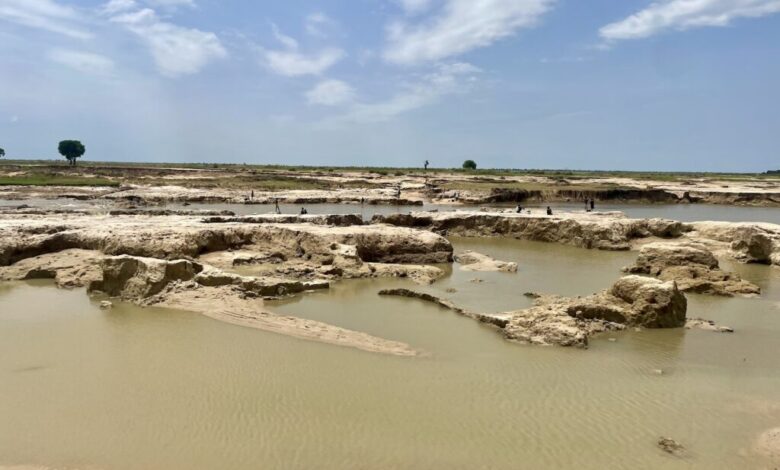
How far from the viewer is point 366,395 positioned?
26.3 ft

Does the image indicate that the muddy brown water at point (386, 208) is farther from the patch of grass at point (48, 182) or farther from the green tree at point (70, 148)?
the green tree at point (70, 148)

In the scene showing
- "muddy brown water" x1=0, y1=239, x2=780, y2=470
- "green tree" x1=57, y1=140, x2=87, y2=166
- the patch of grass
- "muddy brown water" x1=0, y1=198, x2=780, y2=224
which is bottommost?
"muddy brown water" x1=0, y1=239, x2=780, y2=470

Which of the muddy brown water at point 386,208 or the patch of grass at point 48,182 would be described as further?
the patch of grass at point 48,182

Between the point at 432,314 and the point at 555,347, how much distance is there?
3.08m

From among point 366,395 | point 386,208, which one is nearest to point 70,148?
point 386,208

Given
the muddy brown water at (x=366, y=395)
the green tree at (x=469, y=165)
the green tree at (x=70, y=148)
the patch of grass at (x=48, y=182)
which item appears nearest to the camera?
the muddy brown water at (x=366, y=395)

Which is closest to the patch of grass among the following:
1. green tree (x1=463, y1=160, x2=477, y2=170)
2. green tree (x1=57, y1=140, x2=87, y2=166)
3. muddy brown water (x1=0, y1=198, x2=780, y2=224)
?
muddy brown water (x1=0, y1=198, x2=780, y2=224)

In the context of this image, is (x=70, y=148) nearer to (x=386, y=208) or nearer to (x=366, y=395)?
(x=386, y=208)

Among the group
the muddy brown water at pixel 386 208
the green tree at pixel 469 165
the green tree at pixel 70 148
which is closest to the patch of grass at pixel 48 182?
the muddy brown water at pixel 386 208

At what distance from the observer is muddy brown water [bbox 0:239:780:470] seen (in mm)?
6496

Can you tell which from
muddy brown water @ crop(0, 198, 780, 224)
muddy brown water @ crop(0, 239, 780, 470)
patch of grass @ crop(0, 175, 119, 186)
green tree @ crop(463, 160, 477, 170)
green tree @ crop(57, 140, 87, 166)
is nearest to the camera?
muddy brown water @ crop(0, 239, 780, 470)

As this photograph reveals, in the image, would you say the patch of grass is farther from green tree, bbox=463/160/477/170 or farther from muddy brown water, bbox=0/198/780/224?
green tree, bbox=463/160/477/170

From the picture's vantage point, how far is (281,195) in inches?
1901

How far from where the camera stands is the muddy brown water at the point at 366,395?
6.50 m
